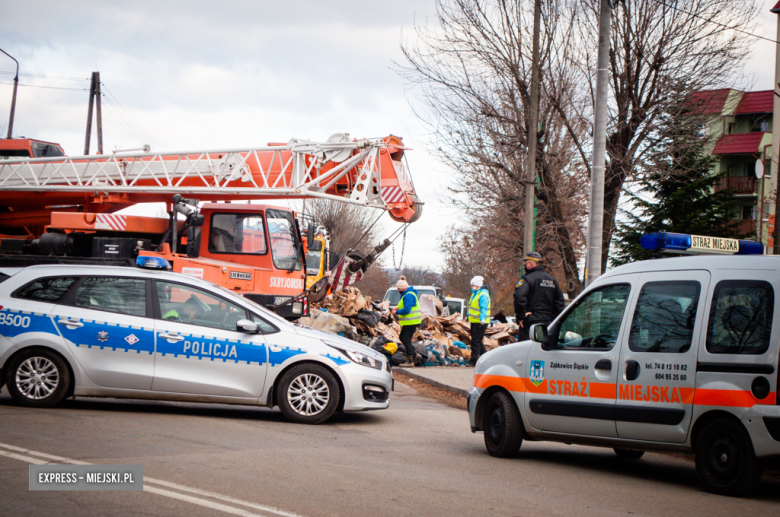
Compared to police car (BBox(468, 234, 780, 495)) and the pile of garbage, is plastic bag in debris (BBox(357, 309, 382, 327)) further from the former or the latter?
police car (BBox(468, 234, 780, 495))

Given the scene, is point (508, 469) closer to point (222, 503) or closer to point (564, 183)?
point (222, 503)

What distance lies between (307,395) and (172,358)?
157cm

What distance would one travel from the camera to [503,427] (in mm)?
7191

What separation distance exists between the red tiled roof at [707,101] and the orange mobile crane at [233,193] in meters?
8.17

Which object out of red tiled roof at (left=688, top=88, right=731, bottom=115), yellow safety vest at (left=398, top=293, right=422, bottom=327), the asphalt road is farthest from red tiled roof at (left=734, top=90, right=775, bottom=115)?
the asphalt road

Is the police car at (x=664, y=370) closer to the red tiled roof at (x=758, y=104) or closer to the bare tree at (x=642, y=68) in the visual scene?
the bare tree at (x=642, y=68)

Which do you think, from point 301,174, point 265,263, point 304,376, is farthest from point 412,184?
point 304,376

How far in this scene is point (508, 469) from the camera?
6625mm

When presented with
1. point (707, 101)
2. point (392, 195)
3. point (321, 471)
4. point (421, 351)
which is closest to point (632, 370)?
point (321, 471)

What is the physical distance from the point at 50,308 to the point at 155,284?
1.19 m

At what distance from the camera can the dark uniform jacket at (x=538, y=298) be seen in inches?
479

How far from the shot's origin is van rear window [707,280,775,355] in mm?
5395

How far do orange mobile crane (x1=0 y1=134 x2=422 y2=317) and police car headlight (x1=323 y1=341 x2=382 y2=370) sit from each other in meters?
5.62

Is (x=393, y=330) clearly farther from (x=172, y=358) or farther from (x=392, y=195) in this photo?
(x=172, y=358)
